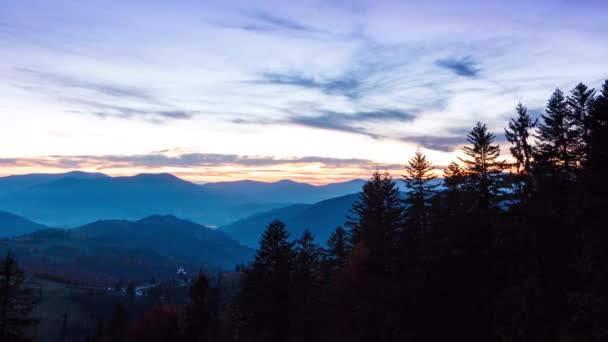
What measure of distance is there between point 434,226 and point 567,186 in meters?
12.2

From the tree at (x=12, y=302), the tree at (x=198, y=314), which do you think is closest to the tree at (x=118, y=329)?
the tree at (x=198, y=314)

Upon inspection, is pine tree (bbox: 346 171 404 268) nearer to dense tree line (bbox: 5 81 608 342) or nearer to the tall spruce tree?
dense tree line (bbox: 5 81 608 342)

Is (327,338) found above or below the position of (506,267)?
below

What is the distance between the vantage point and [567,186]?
29141 mm

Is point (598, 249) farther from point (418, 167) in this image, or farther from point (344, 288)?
point (418, 167)

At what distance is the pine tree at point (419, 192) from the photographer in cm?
4482

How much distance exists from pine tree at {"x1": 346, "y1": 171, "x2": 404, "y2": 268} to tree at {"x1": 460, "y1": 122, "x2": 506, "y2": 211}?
6595 mm

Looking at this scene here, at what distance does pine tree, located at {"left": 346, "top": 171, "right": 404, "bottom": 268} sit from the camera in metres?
39.8

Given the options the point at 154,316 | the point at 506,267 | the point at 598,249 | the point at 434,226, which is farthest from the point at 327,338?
the point at 154,316

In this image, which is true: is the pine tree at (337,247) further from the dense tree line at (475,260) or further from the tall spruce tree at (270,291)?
the tall spruce tree at (270,291)

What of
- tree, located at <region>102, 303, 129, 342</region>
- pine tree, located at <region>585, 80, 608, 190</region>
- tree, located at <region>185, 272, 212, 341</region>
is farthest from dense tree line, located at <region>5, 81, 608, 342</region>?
tree, located at <region>102, 303, 129, 342</region>

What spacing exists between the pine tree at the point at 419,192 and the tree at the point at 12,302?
3155 cm

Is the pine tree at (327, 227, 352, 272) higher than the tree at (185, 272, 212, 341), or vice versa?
the pine tree at (327, 227, 352, 272)

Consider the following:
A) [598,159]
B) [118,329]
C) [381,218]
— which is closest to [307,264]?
[381,218]
